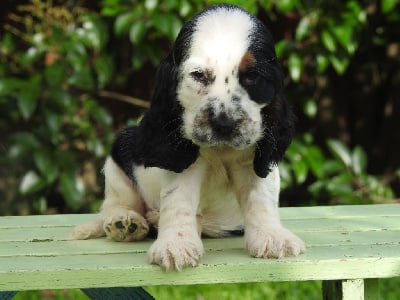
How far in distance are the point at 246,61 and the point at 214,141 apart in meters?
0.28

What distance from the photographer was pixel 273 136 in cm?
280

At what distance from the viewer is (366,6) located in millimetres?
5629

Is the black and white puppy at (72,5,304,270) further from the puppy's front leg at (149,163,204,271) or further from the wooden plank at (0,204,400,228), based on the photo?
the wooden plank at (0,204,400,228)

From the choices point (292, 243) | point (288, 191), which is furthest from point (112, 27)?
point (292, 243)

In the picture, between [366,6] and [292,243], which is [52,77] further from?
[292,243]

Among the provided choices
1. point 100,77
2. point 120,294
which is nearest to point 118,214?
point 120,294

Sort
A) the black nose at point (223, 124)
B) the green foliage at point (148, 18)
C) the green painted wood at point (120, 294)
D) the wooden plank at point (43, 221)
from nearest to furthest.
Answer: the black nose at point (223, 124), the green painted wood at point (120, 294), the wooden plank at point (43, 221), the green foliage at point (148, 18)

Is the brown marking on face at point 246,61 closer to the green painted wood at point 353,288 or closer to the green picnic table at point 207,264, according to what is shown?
the green picnic table at point 207,264

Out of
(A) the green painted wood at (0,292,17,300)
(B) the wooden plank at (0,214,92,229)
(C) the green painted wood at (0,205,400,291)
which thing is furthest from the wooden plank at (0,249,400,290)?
(B) the wooden plank at (0,214,92,229)

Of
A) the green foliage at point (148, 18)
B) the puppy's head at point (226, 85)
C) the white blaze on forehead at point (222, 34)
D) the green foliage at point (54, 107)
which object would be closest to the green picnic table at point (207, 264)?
the puppy's head at point (226, 85)

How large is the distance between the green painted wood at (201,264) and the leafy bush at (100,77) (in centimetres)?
197

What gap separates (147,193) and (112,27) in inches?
98.9

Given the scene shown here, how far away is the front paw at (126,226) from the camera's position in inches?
122

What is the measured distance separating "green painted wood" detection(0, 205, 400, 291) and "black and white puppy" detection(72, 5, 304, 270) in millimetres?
64
